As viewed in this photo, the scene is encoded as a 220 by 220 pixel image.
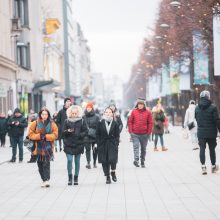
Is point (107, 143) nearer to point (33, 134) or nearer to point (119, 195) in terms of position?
point (33, 134)

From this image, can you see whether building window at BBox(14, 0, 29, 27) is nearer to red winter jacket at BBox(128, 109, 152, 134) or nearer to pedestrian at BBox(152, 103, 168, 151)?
pedestrian at BBox(152, 103, 168, 151)

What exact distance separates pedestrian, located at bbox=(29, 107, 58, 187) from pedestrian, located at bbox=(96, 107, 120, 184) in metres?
1.13

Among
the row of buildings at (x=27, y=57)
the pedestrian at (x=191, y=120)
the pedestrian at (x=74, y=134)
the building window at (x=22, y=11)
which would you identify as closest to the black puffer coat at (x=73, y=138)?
the pedestrian at (x=74, y=134)

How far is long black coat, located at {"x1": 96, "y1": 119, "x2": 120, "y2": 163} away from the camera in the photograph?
14883mm

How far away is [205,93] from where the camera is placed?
52.0 feet

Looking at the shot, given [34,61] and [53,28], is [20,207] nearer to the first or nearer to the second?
[34,61]

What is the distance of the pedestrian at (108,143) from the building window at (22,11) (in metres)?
45.9

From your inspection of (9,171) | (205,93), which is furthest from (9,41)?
(205,93)

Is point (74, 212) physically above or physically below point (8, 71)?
below

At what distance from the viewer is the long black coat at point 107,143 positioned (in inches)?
586

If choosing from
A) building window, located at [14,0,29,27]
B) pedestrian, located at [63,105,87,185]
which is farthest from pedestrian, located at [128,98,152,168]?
building window, located at [14,0,29,27]

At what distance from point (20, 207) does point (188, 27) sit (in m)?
27.2

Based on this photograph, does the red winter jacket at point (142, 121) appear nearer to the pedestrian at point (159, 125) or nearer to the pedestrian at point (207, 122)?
the pedestrian at point (207, 122)

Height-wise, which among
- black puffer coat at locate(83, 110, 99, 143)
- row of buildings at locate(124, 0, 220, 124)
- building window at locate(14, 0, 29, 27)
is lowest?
black puffer coat at locate(83, 110, 99, 143)
